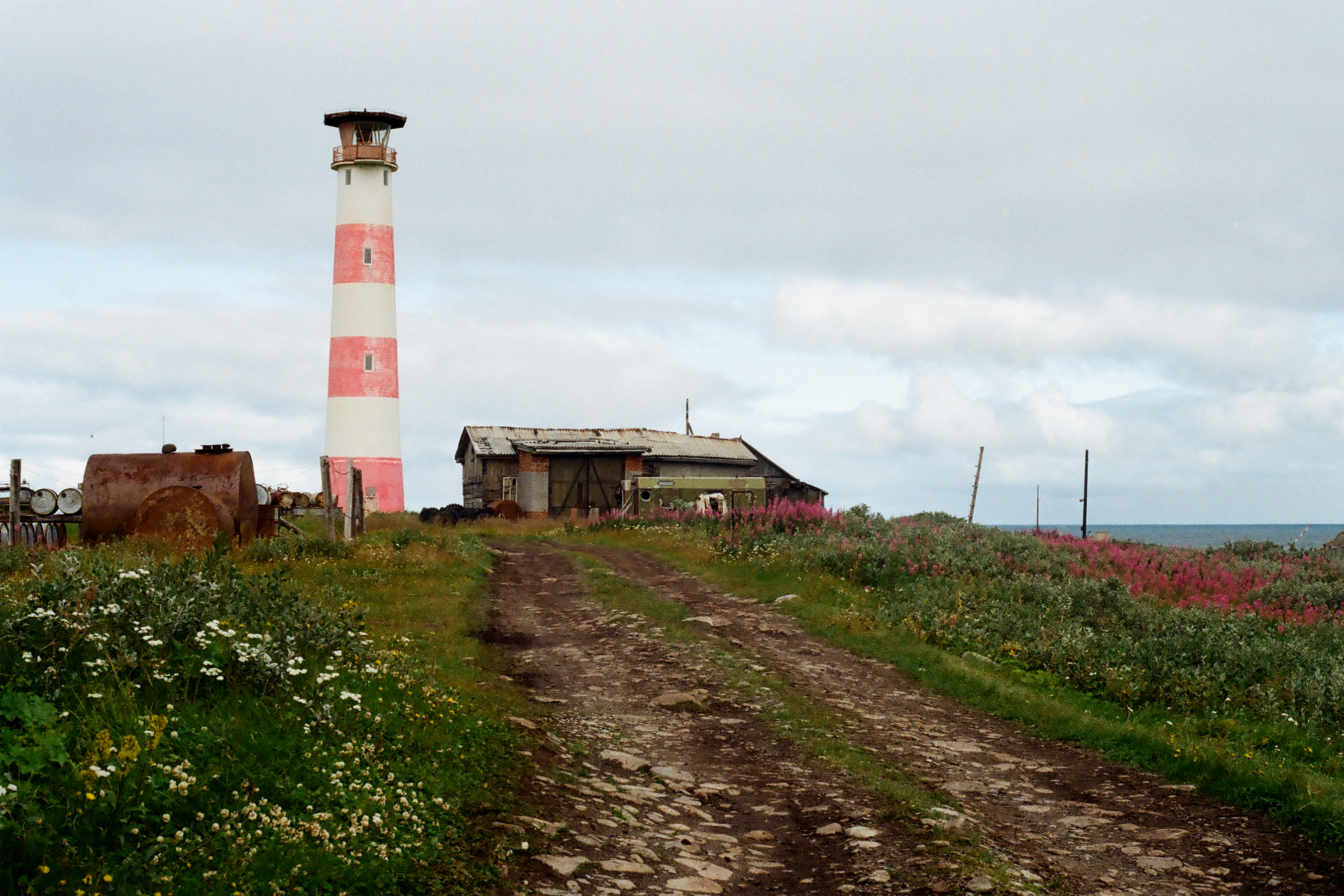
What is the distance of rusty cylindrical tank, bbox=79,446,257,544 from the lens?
2261 cm

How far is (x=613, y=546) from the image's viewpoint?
32.0 meters

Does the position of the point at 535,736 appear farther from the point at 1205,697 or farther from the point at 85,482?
the point at 85,482

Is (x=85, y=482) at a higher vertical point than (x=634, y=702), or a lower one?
higher

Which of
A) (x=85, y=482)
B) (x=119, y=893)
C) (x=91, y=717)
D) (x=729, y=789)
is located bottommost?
(x=729, y=789)

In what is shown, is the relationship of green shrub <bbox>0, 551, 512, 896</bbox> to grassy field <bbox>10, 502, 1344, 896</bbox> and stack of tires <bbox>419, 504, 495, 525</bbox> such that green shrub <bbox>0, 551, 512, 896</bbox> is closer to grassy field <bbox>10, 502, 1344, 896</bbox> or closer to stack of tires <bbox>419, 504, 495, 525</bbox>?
grassy field <bbox>10, 502, 1344, 896</bbox>

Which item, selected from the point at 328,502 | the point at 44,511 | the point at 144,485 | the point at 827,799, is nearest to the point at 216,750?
the point at 827,799

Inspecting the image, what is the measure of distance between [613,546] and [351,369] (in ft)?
48.3

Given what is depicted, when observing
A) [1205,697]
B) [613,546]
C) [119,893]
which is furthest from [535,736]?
[613,546]

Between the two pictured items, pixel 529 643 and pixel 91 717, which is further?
pixel 529 643

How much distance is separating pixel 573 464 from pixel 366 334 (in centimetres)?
1153

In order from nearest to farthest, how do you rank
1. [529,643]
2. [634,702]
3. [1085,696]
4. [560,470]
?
[634,702], [1085,696], [529,643], [560,470]

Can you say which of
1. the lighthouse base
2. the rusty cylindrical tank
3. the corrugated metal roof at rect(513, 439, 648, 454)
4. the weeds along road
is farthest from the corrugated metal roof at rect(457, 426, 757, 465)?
the weeds along road

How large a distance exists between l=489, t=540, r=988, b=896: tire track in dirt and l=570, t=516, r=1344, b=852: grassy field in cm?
335

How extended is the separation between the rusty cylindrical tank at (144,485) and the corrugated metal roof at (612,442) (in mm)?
25090
